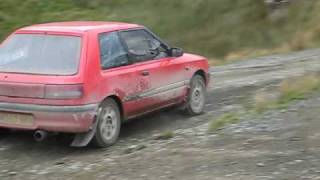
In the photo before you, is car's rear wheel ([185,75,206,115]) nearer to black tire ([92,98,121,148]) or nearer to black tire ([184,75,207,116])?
black tire ([184,75,207,116])

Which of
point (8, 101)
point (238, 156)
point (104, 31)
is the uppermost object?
point (104, 31)

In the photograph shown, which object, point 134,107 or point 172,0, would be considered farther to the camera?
point 172,0

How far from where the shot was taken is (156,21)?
1132 inches

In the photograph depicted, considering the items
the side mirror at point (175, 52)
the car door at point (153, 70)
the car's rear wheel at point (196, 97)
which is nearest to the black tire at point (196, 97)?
the car's rear wheel at point (196, 97)

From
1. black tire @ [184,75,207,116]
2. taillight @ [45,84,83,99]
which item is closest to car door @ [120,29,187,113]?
black tire @ [184,75,207,116]

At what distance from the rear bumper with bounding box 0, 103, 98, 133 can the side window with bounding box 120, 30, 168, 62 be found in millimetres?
1396

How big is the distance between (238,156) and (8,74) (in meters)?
2.93

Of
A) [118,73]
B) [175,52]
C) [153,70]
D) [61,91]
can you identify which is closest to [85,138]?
[61,91]

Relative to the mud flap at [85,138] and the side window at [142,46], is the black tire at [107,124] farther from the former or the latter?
the side window at [142,46]

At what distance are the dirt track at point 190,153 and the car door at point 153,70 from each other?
0.42m

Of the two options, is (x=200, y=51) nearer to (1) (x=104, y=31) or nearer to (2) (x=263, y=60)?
(2) (x=263, y=60)

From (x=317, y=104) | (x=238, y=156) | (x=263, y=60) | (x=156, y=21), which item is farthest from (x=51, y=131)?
(x=156, y=21)

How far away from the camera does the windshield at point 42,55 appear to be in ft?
28.3

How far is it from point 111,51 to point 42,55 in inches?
35.0
